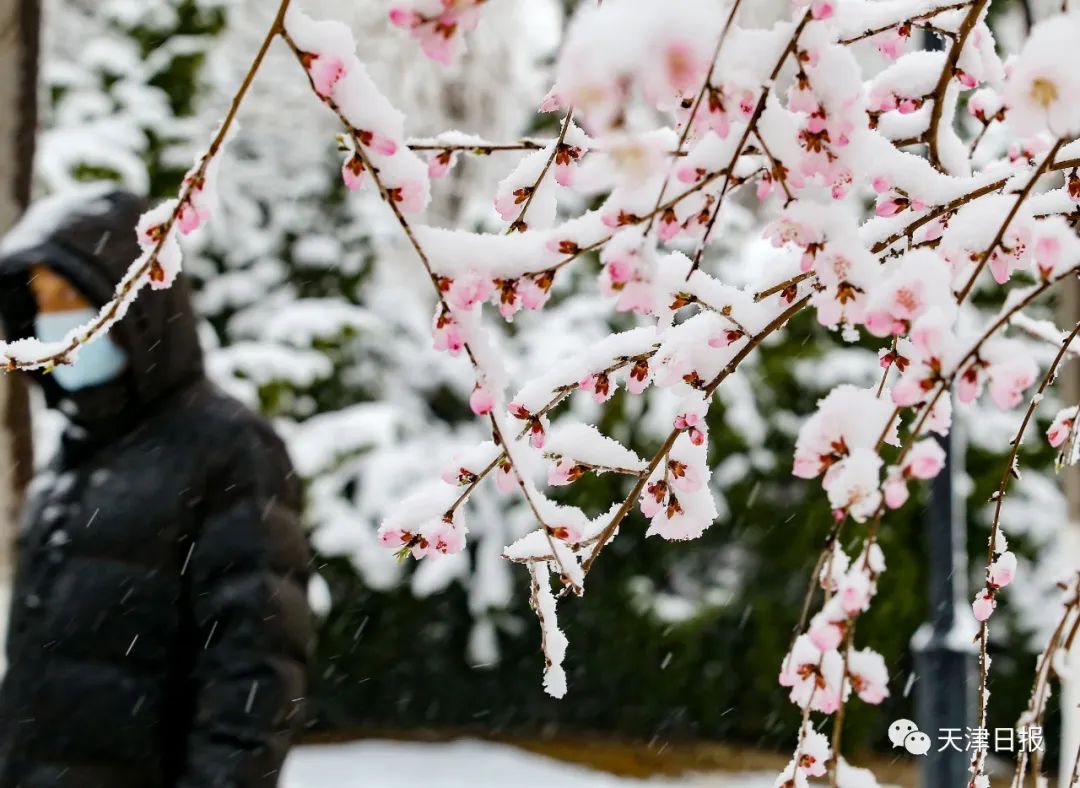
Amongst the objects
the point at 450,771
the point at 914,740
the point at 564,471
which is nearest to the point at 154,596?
the point at 564,471

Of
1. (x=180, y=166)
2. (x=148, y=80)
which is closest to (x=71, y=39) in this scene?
(x=148, y=80)

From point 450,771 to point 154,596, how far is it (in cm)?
419

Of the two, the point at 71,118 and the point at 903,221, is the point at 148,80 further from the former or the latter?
the point at 903,221

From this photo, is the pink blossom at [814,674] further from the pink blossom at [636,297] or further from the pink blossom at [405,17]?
the pink blossom at [405,17]

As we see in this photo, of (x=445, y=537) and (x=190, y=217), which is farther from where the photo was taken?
(x=445, y=537)

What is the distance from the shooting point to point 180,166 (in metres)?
6.98

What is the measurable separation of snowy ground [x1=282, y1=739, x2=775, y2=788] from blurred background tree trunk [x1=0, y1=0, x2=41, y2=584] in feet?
9.33

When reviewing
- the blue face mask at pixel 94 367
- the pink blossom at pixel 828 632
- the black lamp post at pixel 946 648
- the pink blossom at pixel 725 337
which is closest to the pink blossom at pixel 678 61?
the pink blossom at pixel 828 632

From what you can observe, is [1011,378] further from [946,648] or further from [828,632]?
[946,648]

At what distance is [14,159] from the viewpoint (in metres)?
3.71

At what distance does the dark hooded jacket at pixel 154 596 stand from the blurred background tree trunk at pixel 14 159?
114cm

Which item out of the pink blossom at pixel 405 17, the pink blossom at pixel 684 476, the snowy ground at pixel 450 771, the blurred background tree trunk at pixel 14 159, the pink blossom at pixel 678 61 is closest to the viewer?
the pink blossom at pixel 678 61

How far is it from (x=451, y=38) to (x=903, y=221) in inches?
22.6

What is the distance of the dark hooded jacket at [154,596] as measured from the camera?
2.34m
